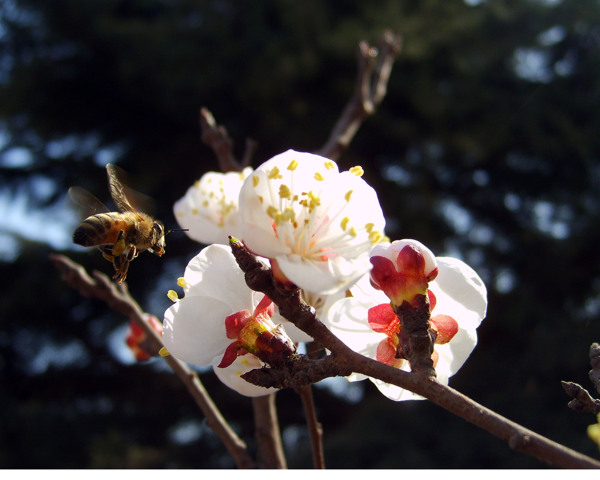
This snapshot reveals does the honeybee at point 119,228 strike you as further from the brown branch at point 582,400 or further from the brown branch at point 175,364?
the brown branch at point 582,400

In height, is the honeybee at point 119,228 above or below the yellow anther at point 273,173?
below

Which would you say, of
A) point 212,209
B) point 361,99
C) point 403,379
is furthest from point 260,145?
point 403,379

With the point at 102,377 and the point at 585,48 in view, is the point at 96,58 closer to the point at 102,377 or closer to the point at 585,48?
the point at 102,377

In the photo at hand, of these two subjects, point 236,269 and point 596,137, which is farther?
point 596,137

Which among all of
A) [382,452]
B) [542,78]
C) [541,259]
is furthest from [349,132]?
[542,78]

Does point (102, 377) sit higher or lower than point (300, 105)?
lower

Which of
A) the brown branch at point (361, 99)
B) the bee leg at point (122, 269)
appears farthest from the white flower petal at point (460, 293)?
the brown branch at point (361, 99)

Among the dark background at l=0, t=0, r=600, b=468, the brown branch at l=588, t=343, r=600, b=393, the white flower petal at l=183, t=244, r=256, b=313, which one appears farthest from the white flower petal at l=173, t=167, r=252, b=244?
the dark background at l=0, t=0, r=600, b=468
